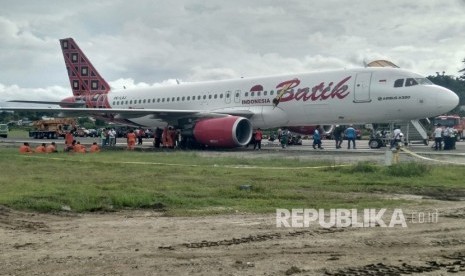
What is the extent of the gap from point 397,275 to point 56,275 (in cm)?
316

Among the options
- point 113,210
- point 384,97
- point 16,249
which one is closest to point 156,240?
point 16,249

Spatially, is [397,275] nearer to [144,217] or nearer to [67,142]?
[144,217]

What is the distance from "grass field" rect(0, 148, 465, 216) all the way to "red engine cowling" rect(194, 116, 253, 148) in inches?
344

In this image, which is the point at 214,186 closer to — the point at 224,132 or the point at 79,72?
the point at 224,132

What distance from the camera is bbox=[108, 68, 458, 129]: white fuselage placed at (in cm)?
2569

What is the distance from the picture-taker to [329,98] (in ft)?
90.0

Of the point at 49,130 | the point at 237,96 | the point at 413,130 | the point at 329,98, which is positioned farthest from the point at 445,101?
the point at 49,130

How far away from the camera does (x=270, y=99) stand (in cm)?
2997

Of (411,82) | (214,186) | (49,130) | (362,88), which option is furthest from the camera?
(49,130)

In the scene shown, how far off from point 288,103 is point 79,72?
69.8ft

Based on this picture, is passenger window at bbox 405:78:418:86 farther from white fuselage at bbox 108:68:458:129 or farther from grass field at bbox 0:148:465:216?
grass field at bbox 0:148:465:216

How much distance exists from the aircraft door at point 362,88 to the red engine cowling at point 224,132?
5532 millimetres

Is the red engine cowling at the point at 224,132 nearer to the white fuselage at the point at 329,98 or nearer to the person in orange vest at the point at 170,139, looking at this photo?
the white fuselage at the point at 329,98

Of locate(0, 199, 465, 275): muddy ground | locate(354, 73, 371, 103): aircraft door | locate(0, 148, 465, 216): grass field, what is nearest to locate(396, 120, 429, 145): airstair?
locate(354, 73, 371, 103): aircraft door
